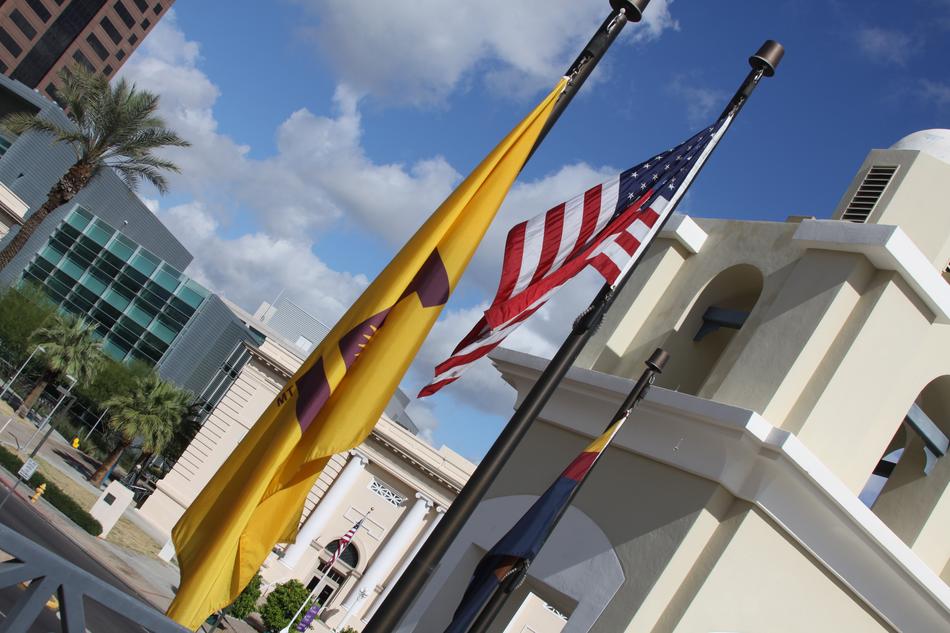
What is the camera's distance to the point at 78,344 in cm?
5722

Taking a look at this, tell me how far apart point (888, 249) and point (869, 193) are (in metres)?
1.35

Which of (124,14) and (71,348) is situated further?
(124,14)

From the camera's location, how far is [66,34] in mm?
83875

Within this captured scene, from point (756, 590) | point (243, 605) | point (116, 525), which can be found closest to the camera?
point (756, 590)

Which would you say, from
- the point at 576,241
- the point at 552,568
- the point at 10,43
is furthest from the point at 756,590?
the point at 10,43

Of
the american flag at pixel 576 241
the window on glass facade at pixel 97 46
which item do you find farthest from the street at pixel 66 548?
the window on glass facade at pixel 97 46

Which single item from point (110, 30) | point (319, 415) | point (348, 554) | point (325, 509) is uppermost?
point (110, 30)

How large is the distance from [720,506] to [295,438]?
361 cm

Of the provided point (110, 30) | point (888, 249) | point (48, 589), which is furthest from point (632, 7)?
point (110, 30)

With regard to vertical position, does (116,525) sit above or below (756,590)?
below

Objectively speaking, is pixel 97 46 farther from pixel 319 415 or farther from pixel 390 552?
pixel 319 415

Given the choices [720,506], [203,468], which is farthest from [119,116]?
[720,506]

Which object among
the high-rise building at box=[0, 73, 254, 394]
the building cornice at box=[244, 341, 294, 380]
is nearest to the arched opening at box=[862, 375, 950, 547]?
the building cornice at box=[244, 341, 294, 380]

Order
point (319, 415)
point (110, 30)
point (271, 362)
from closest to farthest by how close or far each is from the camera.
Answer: point (319, 415) < point (271, 362) < point (110, 30)
